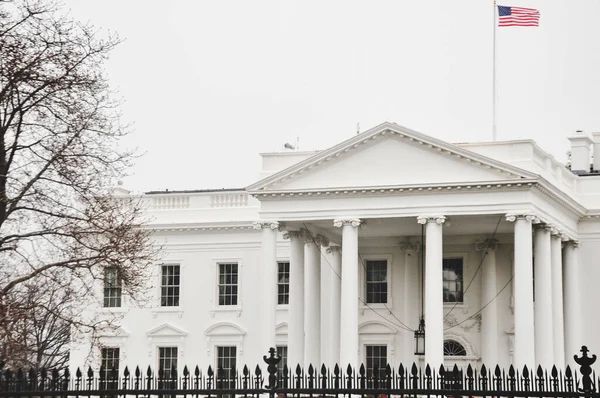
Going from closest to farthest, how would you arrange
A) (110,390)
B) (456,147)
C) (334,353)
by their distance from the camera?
(110,390) → (456,147) → (334,353)

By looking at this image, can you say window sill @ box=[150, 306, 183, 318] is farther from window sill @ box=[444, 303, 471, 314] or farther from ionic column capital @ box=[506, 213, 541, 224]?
ionic column capital @ box=[506, 213, 541, 224]

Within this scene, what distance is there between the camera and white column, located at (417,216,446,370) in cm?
3919

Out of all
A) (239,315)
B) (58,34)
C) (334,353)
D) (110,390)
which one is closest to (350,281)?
(334,353)

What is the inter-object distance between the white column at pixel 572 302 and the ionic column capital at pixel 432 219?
7.69m

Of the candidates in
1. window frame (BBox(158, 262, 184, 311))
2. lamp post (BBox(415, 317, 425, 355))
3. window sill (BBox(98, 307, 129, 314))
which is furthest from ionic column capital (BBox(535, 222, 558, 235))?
window sill (BBox(98, 307, 129, 314))

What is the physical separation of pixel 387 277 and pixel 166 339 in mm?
10358

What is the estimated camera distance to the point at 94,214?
22125 millimetres

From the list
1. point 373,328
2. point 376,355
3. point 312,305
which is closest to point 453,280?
point 373,328

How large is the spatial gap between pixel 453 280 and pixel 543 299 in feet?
20.8

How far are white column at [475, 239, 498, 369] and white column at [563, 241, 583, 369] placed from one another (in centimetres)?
281

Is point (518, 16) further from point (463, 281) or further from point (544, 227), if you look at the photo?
point (463, 281)

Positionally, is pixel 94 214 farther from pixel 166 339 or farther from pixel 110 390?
pixel 166 339

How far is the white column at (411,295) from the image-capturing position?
1834 inches

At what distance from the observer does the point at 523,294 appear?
3866cm
